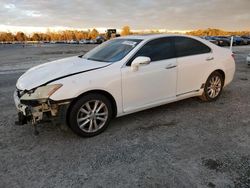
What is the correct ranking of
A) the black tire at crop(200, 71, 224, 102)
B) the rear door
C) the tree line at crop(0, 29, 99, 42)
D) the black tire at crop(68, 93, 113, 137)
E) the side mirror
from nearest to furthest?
the black tire at crop(68, 93, 113, 137)
the side mirror
the rear door
the black tire at crop(200, 71, 224, 102)
the tree line at crop(0, 29, 99, 42)

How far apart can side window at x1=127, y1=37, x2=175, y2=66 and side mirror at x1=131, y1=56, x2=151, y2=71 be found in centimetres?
14

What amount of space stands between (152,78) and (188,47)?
4.16ft

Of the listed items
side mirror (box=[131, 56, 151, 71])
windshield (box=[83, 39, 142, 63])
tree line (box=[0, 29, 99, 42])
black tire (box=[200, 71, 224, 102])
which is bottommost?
black tire (box=[200, 71, 224, 102])

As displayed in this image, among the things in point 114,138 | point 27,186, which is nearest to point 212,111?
point 114,138

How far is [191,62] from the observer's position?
493 centimetres

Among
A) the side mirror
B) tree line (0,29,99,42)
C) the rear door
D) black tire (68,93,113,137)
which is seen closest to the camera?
black tire (68,93,113,137)

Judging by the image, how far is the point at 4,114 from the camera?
4.94 meters

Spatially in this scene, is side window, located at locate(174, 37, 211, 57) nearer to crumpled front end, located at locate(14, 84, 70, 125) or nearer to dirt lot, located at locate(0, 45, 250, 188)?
dirt lot, located at locate(0, 45, 250, 188)

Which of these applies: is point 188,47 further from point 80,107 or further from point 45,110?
point 45,110

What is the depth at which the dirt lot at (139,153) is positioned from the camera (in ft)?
9.15

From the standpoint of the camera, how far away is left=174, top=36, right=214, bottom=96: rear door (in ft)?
15.7

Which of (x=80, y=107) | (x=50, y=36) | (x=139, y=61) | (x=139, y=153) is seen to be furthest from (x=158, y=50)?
(x=50, y=36)

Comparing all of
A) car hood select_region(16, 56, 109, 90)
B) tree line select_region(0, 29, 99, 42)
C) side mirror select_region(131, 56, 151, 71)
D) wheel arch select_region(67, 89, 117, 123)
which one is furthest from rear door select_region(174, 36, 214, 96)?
tree line select_region(0, 29, 99, 42)

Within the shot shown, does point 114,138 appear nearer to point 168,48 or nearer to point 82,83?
point 82,83
